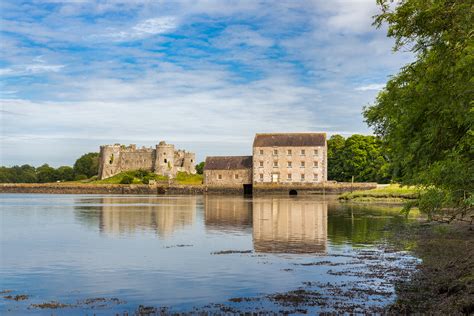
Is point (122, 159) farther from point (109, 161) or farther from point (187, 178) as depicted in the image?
A: point (187, 178)

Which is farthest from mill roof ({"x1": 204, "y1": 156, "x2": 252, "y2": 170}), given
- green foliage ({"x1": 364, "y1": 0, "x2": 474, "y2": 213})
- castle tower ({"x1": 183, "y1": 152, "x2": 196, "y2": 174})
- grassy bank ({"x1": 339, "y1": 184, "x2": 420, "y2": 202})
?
green foliage ({"x1": 364, "y1": 0, "x2": 474, "y2": 213})

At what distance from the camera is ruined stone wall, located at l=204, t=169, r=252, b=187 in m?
114

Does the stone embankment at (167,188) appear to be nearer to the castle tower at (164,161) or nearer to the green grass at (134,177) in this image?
the green grass at (134,177)

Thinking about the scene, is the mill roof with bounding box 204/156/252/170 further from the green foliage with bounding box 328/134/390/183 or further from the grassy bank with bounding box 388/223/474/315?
the grassy bank with bounding box 388/223/474/315

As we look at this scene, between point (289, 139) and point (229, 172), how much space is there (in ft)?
48.9

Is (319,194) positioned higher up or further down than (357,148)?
further down

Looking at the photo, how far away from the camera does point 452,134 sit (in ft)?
50.3

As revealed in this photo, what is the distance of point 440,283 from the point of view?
15.7 metres

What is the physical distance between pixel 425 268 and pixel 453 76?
7.73 m

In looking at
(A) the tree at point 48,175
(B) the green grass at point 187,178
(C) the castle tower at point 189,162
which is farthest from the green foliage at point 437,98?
(A) the tree at point 48,175

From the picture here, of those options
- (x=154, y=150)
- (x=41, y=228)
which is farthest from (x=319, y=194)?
(x=41, y=228)

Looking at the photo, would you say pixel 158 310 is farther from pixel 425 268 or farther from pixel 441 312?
pixel 425 268

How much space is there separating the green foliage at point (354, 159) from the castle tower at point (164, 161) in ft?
139

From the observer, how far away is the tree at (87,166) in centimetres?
16410
